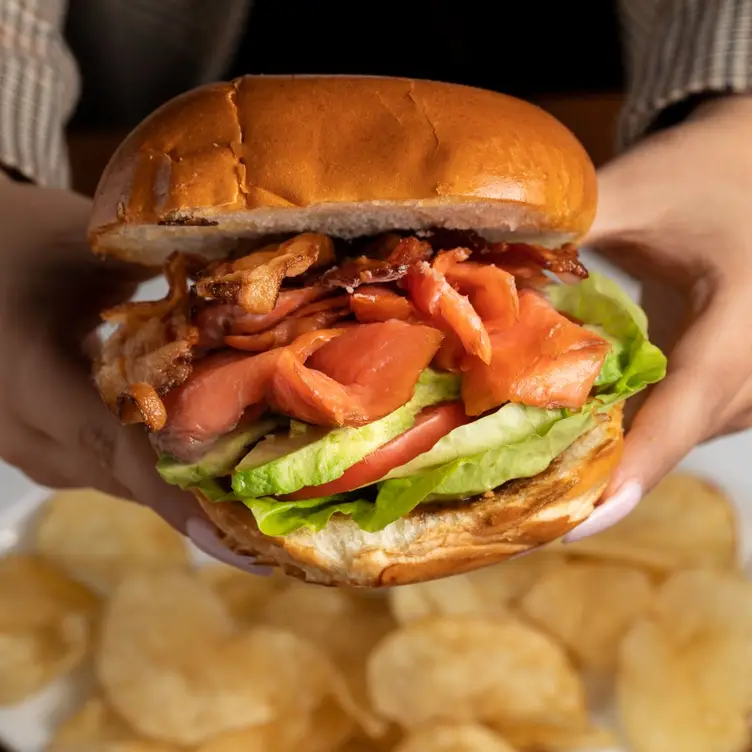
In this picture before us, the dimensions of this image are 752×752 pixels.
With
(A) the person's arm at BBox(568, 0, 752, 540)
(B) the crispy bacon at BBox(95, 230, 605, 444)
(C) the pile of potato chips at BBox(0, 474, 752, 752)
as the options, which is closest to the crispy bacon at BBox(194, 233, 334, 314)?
(B) the crispy bacon at BBox(95, 230, 605, 444)

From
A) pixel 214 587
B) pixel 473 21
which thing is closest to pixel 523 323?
pixel 214 587

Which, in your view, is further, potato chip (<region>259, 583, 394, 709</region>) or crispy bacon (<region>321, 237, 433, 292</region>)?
potato chip (<region>259, 583, 394, 709</region>)

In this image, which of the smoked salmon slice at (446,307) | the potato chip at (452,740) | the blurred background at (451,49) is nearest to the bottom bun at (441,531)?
the smoked salmon slice at (446,307)

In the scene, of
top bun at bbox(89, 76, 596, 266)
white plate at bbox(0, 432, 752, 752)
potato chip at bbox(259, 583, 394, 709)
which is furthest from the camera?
potato chip at bbox(259, 583, 394, 709)

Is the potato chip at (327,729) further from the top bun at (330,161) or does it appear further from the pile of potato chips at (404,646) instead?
the top bun at (330,161)

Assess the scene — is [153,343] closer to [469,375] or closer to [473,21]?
[469,375]

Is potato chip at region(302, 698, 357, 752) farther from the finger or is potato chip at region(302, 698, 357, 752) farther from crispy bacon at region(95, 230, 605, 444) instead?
crispy bacon at region(95, 230, 605, 444)

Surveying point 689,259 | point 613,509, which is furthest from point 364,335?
point 689,259
